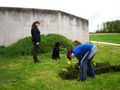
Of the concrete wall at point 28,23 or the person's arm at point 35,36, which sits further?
the concrete wall at point 28,23

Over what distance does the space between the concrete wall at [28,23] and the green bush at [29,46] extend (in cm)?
80

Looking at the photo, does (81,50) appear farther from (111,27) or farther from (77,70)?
(111,27)

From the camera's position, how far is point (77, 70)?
1355 cm

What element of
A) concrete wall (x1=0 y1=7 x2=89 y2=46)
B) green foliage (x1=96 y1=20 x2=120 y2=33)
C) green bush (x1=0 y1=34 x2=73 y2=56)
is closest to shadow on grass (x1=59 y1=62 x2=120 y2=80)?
green bush (x1=0 y1=34 x2=73 y2=56)

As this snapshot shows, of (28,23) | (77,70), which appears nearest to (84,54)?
(77,70)

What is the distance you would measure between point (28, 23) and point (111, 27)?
105 ft

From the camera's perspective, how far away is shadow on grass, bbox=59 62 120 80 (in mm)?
13250

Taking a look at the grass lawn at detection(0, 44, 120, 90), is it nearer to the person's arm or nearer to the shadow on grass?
the shadow on grass

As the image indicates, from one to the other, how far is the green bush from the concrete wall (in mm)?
798

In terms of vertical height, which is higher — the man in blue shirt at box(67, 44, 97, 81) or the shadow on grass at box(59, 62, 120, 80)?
the man in blue shirt at box(67, 44, 97, 81)

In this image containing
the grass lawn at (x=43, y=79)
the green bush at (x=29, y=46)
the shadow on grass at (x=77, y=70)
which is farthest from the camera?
the green bush at (x=29, y=46)

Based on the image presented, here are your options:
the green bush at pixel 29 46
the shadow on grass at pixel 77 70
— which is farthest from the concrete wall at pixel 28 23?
the shadow on grass at pixel 77 70

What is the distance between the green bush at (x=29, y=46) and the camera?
59.5 ft

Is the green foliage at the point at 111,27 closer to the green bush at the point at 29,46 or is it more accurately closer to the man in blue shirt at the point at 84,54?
the green bush at the point at 29,46
